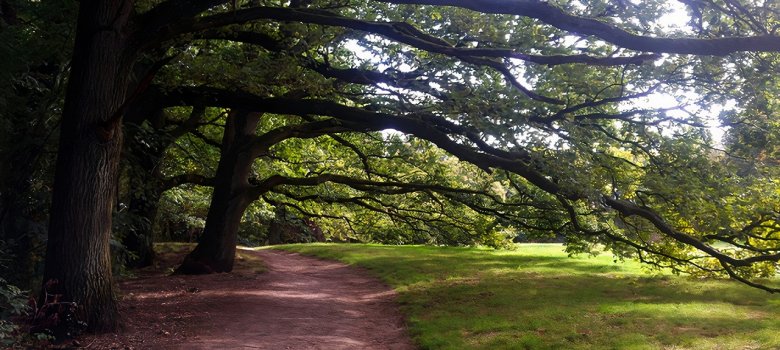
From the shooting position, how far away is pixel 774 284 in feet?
52.9

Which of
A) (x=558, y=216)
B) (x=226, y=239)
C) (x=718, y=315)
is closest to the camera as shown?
(x=718, y=315)

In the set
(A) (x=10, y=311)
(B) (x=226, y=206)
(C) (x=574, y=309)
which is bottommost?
(C) (x=574, y=309)

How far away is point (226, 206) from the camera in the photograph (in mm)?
18344

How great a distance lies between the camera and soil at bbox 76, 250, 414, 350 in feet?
33.0

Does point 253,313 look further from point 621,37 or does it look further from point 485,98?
point 621,37

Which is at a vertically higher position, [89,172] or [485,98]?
[485,98]

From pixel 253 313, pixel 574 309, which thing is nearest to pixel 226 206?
pixel 253 313

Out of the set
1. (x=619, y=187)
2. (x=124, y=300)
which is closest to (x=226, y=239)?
(x=124, y=300)

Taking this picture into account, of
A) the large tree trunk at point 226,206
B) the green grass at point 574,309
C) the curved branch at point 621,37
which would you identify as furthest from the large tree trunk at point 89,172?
the large tree trunk at point 226,206

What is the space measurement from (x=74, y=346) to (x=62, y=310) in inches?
22.2

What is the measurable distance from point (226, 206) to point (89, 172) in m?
9.07

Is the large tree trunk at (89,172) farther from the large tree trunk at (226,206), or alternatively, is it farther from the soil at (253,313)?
the large tree trunk at (226,206)

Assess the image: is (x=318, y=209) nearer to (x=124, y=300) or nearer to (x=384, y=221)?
(x=384, y=221)

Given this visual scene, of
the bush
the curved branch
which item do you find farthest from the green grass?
the bush
